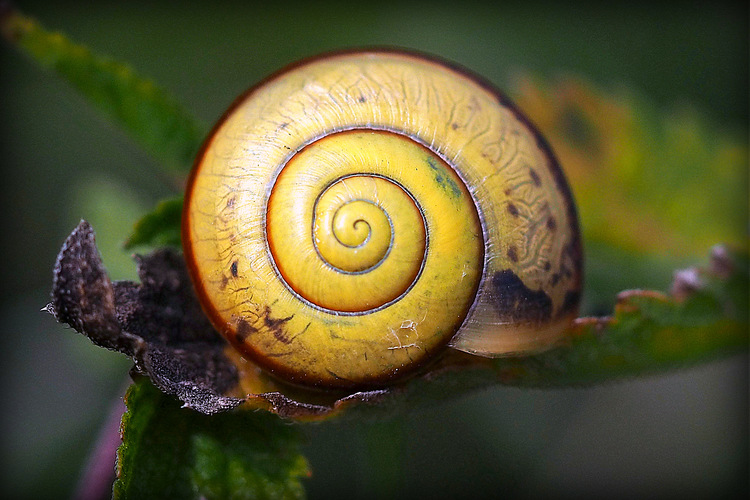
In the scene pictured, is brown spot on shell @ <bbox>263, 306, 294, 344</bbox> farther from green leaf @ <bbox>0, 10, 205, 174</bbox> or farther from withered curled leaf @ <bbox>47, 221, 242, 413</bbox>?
green leaf @ <bbox>0, 10, 205, 174</bbox>

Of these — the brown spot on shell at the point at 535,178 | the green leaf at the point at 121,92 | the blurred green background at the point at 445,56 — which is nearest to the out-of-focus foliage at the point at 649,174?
the blurred green background at the point at 445,56

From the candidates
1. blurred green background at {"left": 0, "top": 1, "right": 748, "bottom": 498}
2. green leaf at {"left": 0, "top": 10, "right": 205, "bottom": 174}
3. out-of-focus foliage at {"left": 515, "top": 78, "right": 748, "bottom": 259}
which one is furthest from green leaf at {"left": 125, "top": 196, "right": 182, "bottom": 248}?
out-of-focus foliage at {"left": 515, "top": 78, "right": 748, "bottom": 259}

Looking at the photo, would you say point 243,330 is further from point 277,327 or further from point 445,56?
point 445,56

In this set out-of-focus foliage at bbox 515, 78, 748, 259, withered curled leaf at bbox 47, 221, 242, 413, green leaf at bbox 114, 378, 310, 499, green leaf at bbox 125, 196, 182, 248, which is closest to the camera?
withered curled leaf at bbox 47, 221, 242, 413

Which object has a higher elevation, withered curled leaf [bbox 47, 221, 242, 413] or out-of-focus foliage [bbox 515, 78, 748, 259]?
out-of-focus foliage [bbox 515, 78, 748, 259]

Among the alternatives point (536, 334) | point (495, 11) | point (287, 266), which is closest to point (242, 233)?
point (287, 266)

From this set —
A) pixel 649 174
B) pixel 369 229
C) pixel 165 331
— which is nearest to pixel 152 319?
pixel 165 331

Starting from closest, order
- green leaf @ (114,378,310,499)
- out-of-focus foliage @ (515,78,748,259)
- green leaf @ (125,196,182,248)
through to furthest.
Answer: green leaf @ (114,378,310,499) → green leaf @ (125,196,182,248) → out-of-focus foliage @ (515,78,748,259)

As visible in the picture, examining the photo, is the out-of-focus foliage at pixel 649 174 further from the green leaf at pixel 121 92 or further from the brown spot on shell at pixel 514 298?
the green leaf at pixel 121 92
